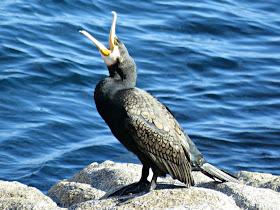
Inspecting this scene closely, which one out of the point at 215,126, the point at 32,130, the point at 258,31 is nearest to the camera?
the point at 32,130

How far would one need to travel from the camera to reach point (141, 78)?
12.8 meters

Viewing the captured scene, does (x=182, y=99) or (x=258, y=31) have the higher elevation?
(x=258, y=31)

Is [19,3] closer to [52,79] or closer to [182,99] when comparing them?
[52,79]

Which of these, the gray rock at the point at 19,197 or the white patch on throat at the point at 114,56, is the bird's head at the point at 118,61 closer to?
the white patch on throat at the point at 114,56

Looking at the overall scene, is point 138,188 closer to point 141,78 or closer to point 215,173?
point 215,173

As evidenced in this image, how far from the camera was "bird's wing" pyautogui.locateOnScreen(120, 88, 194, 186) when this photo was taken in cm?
543

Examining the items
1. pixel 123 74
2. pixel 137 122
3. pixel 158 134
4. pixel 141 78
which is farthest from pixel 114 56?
pixel 141 78

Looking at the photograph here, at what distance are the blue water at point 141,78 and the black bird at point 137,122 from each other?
3806mm

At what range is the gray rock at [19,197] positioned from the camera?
5.57 m

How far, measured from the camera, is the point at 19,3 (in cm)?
1502

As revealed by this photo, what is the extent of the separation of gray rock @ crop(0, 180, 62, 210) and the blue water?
256 centimetres

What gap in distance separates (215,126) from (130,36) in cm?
432

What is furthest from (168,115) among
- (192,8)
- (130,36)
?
(192,8)

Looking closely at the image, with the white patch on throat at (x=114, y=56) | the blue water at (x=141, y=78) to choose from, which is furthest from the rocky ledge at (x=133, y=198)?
the blue water at (x=141, y=78)
